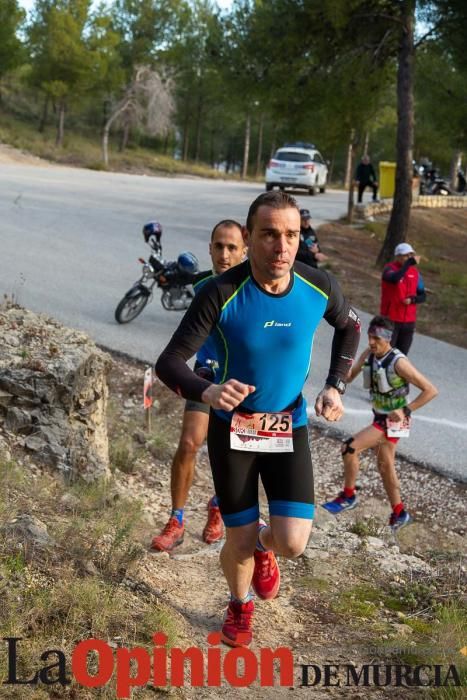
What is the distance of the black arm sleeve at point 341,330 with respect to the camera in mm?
4246

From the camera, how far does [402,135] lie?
Answer: 1825 cm

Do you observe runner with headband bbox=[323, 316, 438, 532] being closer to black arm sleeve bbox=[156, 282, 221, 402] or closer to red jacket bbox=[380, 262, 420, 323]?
black arm sleeve bbox=[156, 282, 221, 402]

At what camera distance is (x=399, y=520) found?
6621 mm

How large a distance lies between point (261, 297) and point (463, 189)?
146 feet

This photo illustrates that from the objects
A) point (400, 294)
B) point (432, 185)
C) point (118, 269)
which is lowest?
point (118, 269)

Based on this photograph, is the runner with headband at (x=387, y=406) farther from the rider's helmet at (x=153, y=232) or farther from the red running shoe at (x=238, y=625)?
the rider's helmet at (x=153, y=232)

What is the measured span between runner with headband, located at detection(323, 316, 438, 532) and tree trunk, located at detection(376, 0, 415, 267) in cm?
1197

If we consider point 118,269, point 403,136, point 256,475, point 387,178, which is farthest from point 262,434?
point 387,178

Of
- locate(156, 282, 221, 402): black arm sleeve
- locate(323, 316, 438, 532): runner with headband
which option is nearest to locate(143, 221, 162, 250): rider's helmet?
locate(323, 316, 438, 532): runner with headband

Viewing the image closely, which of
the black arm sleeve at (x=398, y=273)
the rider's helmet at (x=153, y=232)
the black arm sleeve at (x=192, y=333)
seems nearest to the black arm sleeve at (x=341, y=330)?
the black arm sleeve at (x=192, y=333)

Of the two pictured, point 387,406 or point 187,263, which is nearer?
point 387,406

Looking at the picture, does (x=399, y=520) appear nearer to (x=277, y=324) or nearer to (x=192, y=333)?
(x=277, y=324)

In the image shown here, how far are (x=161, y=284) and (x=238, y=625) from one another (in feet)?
26.1

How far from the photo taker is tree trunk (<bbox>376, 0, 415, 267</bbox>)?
17.6 m
